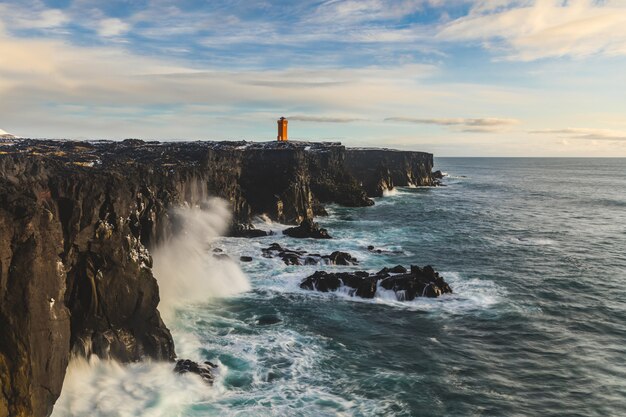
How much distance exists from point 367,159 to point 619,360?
137 metres

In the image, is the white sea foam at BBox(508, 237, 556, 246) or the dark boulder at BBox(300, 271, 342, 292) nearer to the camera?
the dark boulder at BBox(300, 271, 342, 292)

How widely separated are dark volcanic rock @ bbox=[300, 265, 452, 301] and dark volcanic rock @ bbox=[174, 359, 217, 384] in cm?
1804

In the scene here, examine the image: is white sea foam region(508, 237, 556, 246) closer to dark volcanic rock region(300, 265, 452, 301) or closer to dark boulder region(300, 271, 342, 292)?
dark volcanic rock region(300, 265, 452, 301)

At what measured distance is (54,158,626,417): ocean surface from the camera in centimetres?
2622

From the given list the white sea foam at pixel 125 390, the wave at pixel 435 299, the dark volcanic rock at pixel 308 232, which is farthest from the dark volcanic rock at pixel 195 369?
the dark volcanic rock at pixel 308 232

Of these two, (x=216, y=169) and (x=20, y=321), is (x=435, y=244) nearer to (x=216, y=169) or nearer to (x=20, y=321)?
(x=216, y=169)

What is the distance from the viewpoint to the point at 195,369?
2872 centimetres

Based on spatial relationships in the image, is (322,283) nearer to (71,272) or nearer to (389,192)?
(71,272)

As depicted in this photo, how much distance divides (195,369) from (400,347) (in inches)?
547

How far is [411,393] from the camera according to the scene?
27703 millimetres

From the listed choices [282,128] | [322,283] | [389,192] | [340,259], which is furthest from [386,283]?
[282,128]

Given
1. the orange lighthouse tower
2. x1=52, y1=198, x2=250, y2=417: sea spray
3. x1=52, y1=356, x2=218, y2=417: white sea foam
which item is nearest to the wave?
x1=52, y1=198, x2=250, y2=417: sea spray

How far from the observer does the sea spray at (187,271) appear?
140ft

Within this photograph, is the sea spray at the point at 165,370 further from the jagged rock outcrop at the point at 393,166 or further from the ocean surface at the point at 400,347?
the jagged rock outcrop at the point at 393,166
